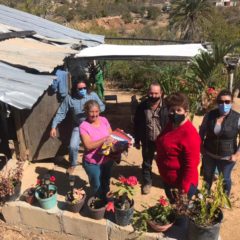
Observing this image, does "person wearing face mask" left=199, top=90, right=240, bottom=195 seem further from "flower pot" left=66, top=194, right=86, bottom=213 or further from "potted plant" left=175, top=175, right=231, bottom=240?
"flower pot" left=66, top=194, right=86, bottom=213

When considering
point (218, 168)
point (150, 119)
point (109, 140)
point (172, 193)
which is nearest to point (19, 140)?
point (109, 140)

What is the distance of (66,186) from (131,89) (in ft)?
25.2

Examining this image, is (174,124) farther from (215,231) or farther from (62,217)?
(62,217)

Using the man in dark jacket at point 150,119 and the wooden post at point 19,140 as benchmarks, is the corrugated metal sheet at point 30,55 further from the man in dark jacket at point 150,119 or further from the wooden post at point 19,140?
the man in dark jacket at point 150,119

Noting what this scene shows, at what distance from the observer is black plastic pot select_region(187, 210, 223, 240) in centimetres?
382

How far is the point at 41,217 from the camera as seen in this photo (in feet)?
15.5

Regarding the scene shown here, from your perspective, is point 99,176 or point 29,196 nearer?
point 99,176

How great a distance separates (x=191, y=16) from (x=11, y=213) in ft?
58.3

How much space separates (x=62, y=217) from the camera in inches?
181

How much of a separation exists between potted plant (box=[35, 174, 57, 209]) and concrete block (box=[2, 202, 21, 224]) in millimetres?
363

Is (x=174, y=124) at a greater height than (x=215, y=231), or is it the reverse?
(x=174, y=124)

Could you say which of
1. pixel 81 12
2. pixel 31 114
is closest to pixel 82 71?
pixel 31 114

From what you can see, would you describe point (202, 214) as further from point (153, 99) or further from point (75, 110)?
point (75, 110)

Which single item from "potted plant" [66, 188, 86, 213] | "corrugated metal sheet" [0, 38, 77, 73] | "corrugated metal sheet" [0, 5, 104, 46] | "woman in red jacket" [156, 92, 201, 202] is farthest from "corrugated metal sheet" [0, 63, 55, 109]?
"corrugated metal sheet" [0, 5, 104, 46]
